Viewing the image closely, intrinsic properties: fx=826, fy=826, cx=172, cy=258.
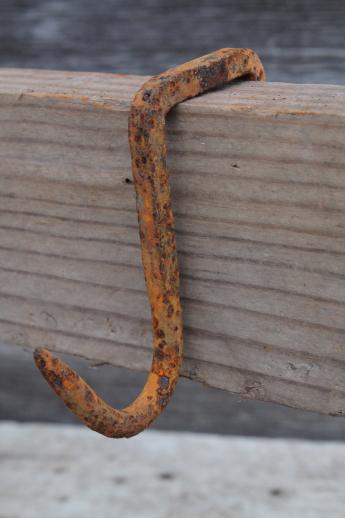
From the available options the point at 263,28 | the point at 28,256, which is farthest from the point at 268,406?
the point at 28,256

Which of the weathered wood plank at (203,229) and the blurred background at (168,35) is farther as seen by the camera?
the blurred background at (168,35)

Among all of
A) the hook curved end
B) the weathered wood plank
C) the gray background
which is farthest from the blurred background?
the hook curved end

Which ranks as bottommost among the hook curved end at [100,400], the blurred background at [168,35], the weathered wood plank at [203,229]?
the hook curved end at [100,400]

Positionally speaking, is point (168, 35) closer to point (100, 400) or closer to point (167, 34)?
point (167, 34)

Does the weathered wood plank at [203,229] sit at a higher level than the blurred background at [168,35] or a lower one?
lower

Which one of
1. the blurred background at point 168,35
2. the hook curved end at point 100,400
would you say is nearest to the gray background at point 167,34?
Result: the blurred background at point 168,35

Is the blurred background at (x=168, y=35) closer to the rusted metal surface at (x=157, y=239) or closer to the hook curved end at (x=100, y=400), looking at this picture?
the rusted metal surface at (x=157, y=239)

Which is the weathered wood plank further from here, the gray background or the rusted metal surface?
the gray background
